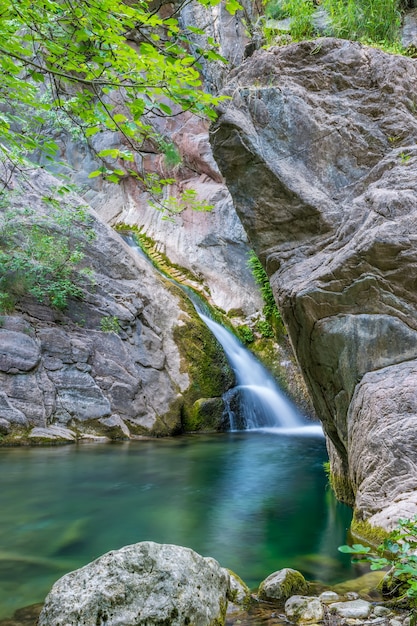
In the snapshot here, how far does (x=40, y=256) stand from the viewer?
41.4 ft

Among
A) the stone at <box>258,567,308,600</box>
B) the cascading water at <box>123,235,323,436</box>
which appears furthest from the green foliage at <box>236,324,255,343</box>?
the stone at <box>258,567,308,600</box>

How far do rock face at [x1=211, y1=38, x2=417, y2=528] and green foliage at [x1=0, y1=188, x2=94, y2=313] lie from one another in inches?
281

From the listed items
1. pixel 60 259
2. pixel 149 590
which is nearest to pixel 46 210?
pixel 60 259

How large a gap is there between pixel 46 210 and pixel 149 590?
44.4 ft

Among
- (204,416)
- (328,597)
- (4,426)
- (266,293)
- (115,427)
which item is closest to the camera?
(328,597)

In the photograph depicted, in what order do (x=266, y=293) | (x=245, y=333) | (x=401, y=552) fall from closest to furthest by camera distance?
1. (x=401, y=552)
2. (x=245, y=333)
3. (x=266, y=293)

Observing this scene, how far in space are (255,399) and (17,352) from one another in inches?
258

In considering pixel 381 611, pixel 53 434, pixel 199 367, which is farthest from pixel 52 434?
pixel 381 611

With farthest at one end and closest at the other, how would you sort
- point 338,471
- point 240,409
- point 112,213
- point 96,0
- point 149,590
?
1. point 112,213
2. point 240,409
3. point 338,471
4. point 96,0
5. point 149,590

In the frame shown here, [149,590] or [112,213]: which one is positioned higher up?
[112,213]

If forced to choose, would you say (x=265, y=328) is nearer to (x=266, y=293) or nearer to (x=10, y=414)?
(x=266, y=293)

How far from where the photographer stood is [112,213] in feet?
75.9

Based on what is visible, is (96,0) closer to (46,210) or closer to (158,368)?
(158,368)

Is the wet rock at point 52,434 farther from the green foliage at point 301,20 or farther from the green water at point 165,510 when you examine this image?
the green foliage at point 301,20
